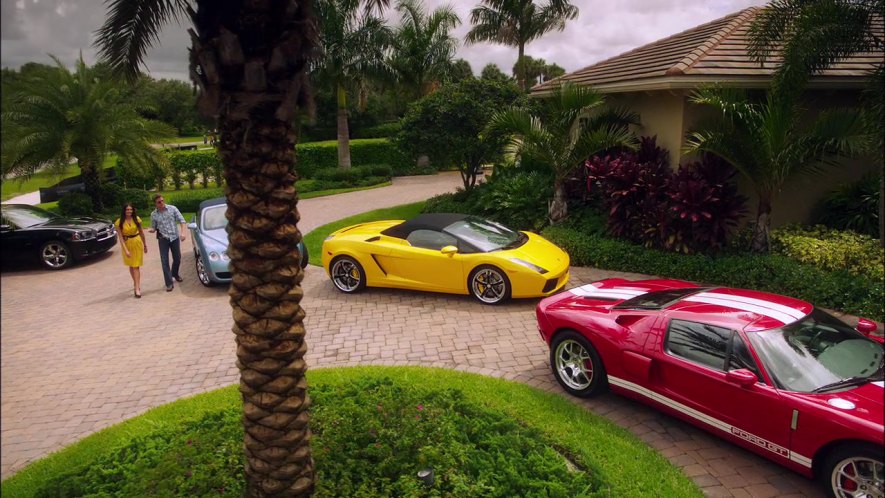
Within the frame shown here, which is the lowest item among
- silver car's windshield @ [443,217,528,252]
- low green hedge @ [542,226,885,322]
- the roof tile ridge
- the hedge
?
low green hedge @ [542,226,885,322]

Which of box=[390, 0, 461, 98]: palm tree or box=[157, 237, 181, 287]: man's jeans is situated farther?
box=[390, 0, 461, 98]: palm tree

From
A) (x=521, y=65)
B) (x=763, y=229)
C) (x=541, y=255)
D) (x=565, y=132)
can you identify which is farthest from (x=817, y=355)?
(x=521, y=65)

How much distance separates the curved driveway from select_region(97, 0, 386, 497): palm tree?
6.04 ft

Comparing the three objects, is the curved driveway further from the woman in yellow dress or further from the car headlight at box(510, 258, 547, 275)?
the woman in yellow dress

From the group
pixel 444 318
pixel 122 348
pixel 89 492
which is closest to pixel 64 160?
pixel 122 348

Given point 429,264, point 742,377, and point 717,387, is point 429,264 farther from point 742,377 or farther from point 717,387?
point 742,377

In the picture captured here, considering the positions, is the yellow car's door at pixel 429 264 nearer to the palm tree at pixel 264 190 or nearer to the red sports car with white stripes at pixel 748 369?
the red sports car with white stripes at pixel 748 369

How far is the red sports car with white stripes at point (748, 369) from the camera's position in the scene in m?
3.93

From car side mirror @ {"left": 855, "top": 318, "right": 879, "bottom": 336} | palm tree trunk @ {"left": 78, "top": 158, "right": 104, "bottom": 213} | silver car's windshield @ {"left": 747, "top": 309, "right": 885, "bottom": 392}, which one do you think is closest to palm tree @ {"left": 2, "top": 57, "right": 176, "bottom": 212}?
palm tree trunk @ {"left": 78, "top": 158, "right": 104, "bottom": 213}

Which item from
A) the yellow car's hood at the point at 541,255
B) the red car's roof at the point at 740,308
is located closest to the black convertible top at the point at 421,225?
the yellow car's hood at the point at 541,255

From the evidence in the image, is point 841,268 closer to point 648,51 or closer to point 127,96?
point 648,51

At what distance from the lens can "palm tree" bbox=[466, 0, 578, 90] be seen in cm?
2573

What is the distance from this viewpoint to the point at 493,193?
14086 mm

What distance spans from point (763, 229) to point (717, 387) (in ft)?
19.1
